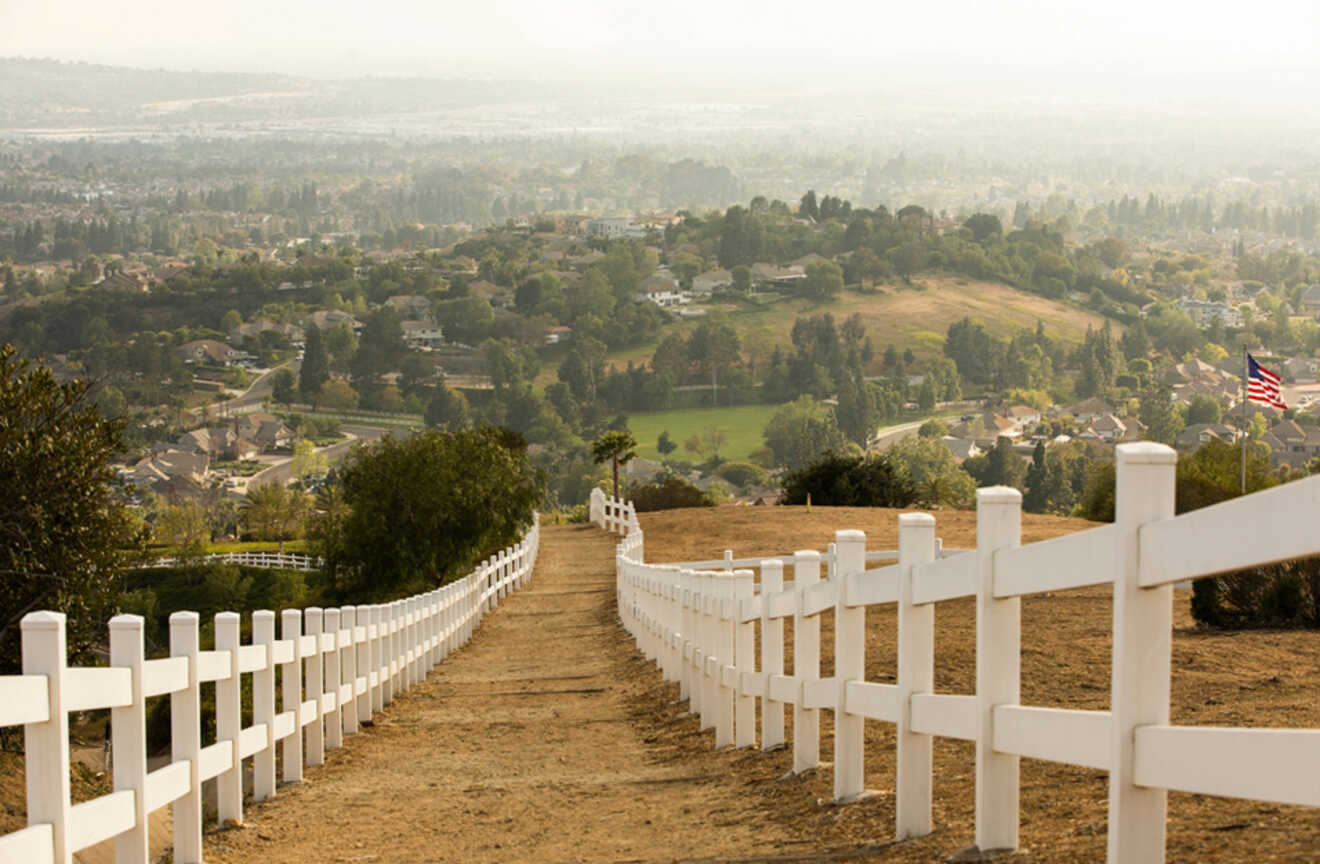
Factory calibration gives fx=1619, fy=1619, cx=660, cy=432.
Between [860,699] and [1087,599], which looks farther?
[1087,599]

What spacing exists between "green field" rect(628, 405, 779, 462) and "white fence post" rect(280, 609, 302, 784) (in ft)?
507

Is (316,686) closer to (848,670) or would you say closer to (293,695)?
(293,695)

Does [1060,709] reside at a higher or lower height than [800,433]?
higher

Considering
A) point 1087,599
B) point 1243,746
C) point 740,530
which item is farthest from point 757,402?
point 1243,746

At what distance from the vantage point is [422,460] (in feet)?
99.7

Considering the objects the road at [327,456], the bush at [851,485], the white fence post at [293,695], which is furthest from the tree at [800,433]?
the white fence post at [293,695]

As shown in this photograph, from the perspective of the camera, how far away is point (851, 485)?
2044 inches

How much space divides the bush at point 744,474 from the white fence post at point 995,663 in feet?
492

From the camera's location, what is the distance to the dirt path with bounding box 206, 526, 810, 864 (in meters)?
7.16

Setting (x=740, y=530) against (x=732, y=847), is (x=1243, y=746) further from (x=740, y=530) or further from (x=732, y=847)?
(x=740, y=530)

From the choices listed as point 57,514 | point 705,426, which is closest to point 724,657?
point 57,514

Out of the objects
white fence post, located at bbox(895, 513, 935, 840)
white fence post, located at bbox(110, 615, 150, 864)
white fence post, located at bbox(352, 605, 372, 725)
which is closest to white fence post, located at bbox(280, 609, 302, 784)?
white fence post, located at bbox(352, 605, 372, 725)

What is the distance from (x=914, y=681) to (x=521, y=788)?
11.7 feet

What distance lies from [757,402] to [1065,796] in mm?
189969
